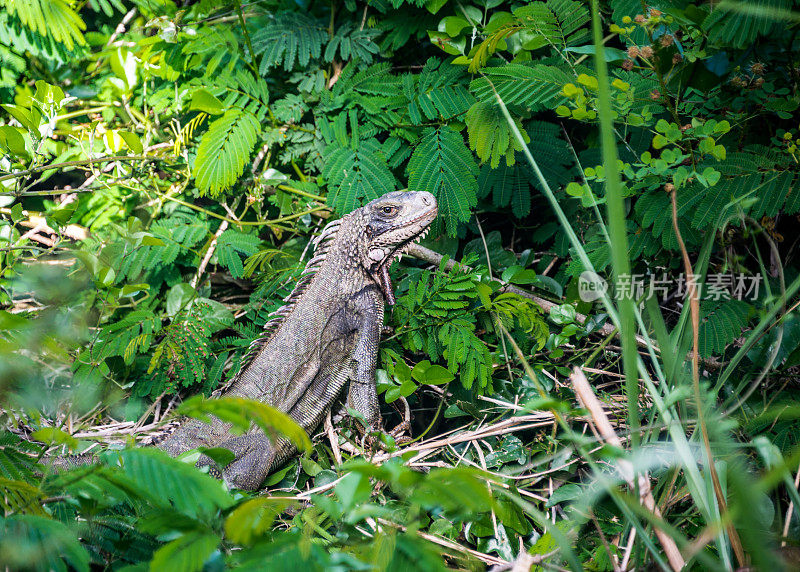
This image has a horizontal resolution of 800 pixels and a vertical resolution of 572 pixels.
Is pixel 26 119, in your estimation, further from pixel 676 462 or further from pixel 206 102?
pixel 676 462

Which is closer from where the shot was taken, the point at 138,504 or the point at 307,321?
the point at 138,504

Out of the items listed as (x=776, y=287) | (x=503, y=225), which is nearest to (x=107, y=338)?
(x=503, y=225)

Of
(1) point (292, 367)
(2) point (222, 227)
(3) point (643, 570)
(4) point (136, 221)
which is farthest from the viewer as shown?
(2) point (222, 227)

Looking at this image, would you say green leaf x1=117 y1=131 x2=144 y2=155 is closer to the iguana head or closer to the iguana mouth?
the iguana head

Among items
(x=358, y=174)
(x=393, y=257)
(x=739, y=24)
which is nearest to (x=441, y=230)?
Result: (x=393, y=257)

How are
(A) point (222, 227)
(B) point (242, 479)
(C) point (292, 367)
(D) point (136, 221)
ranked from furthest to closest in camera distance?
(A) point (222, 227), (D) point (136, 221), (C) point (292, 367), (B) point (242, 479)

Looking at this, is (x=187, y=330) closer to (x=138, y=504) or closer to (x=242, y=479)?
(x=242, y=479)

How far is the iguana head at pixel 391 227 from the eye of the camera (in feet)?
9.50

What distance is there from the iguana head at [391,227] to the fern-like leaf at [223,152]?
776mm

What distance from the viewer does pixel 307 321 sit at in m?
3.05

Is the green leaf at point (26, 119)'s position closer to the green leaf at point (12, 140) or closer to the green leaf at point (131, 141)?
the green leaf at point (12, 140)

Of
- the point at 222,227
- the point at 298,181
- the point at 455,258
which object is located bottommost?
the point at 455,258

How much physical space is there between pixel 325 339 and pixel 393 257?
0.58 m

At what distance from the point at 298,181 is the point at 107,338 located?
1370 millimetres
